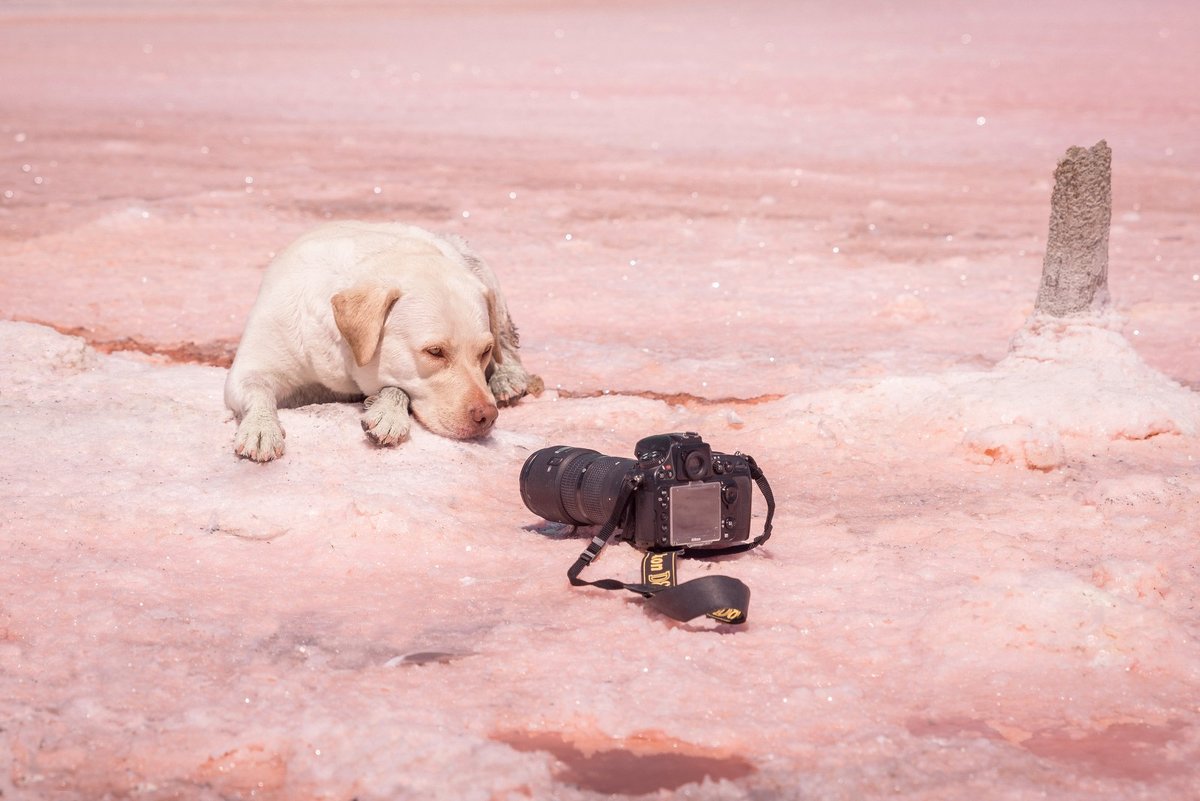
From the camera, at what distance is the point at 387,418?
509 centimetres

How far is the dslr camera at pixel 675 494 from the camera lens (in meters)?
4.01

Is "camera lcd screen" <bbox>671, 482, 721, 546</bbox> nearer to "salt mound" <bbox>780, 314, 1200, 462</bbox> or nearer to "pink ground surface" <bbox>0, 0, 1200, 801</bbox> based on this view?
"pink ground surface" <bbox>0, 0, 1200, 801</bbox>

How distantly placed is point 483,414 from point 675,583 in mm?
1477

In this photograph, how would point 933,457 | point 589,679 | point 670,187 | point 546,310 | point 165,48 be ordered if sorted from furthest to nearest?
point 165,48 < point 670,187 < point 546,310 < point 933,457 < point 589,679

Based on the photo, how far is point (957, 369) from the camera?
656cm

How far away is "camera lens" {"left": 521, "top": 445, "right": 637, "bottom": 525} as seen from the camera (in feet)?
13.9

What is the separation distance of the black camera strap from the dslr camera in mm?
28

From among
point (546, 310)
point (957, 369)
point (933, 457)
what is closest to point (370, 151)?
→ point (546, 310)

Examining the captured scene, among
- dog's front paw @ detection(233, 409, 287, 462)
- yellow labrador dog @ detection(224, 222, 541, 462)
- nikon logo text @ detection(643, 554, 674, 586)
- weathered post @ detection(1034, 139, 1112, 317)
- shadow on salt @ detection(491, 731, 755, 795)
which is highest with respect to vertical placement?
weathered post @ detection(1034, 139, 1112, 317)

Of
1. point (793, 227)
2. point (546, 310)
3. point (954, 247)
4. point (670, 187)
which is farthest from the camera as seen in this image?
point (670, 187)

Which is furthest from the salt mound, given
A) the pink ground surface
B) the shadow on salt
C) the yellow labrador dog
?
the shadow on salt

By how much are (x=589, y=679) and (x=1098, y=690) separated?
1.40 m

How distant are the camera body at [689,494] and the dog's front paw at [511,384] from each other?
2193mm

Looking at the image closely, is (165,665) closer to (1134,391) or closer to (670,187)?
(1134,391)
